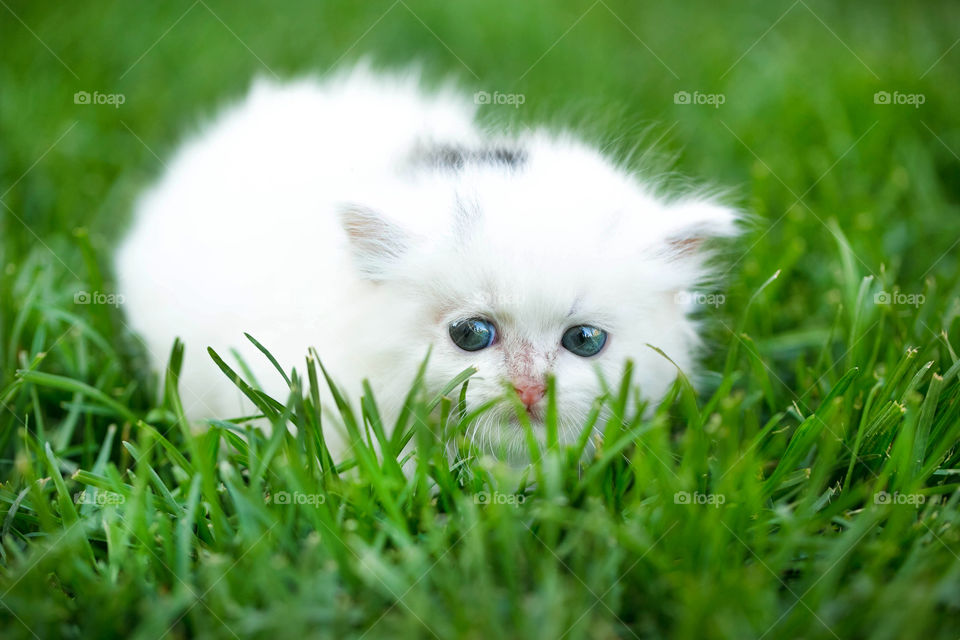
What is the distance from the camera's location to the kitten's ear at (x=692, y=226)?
7.50 feet

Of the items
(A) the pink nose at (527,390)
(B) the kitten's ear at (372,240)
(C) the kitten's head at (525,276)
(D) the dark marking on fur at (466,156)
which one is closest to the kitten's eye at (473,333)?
(C) the kitten's head at (525,276)

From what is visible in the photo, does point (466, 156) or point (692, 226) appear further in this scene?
point (466, 156)

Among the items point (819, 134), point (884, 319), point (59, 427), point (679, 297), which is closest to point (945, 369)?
point (884, 319)

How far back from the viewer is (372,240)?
2.23 m

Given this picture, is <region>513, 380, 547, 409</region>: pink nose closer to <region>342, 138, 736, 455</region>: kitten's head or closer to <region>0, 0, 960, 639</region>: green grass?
<region>342, 138, 736, 455</region>: kitten's head

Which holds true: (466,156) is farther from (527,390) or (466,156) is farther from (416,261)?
(527,390)

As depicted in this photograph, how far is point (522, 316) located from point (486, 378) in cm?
19

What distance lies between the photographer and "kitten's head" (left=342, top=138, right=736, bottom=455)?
6.79 ft

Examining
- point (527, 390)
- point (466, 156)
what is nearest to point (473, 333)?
point (527, 390)

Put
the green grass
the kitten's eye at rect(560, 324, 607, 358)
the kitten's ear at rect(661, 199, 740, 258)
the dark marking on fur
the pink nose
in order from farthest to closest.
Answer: the dark marking on fur < the kitten's ear at rect(661, 199, 740, 258) < the kitten's eye at rect(560, 324, 607, 358) < the pink nose < the green grass

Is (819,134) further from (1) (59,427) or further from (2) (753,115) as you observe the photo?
(1) (59,427)

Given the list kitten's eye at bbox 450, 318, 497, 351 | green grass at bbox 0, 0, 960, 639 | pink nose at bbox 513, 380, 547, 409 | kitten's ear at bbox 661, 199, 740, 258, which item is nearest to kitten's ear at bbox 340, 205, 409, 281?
kitten's eye at bbox 450, 318, 497, 351

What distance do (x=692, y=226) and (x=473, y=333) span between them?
74 cm

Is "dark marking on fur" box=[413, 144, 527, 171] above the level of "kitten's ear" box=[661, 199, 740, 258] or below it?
above
